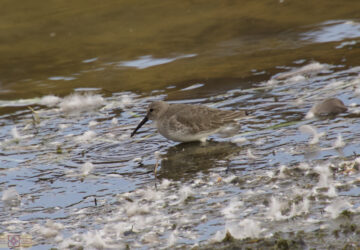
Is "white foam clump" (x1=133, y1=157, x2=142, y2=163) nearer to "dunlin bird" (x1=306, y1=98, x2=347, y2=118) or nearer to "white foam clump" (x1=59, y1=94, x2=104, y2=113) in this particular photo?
"dunlin bird" (x1=306, y1=98, x2=347, y2=118)

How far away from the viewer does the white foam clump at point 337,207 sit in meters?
5.23

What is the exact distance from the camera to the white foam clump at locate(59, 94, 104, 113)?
10297 millimetres

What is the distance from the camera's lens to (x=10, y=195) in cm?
680

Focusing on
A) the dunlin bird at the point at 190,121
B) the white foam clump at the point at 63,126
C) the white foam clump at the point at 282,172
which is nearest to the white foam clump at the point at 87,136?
the dunlin bird at the point at 190,121

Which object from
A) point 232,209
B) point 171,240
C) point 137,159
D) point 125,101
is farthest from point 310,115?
point 171,240

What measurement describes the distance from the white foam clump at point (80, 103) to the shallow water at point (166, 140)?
2 centimetres

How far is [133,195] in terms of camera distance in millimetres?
6586

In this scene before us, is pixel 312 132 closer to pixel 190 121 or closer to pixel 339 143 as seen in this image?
pixel 339 143

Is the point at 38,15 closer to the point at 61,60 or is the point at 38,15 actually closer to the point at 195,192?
the point at 61,60


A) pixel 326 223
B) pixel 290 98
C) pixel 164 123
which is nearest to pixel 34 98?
pixel 164 123

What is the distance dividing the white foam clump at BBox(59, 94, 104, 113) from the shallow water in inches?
0.9

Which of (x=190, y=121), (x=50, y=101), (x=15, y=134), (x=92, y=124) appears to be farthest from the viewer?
(x=50, y=101)

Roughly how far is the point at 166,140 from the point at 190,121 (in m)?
0.68

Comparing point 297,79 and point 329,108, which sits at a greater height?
point 329,108
